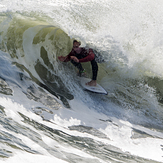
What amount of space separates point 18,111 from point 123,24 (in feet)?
7.11

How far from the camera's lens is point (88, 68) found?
2838mm

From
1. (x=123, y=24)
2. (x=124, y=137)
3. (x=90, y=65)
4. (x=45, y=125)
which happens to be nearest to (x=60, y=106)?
(x=45, y=125)

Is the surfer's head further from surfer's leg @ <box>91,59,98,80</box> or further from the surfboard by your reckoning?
the surfboard

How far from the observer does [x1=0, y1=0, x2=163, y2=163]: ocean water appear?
8.14ft

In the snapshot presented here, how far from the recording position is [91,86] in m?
2.80

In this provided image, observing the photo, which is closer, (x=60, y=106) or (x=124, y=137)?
(x=124, y=137)

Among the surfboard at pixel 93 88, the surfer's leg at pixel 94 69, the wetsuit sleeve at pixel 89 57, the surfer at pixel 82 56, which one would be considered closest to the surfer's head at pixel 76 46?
the surfer at pixel 82 56

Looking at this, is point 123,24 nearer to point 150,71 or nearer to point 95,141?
point 150,71

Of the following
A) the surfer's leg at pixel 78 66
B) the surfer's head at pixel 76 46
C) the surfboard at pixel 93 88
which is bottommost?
the surfboard at pixel 93 88

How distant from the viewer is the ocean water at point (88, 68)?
2.48 m

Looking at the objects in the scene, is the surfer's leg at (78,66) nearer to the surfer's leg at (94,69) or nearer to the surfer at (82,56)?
the surfer at (82,56)

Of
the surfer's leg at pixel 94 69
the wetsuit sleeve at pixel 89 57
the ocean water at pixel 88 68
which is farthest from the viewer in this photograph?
the surfer's leg at pixel 94 69

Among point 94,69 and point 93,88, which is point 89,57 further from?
point 93,88

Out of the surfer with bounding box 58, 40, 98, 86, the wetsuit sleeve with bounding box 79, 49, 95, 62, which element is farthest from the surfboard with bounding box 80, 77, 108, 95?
the wetsuit sleeve with bounding box 79, 49, 95, 62
